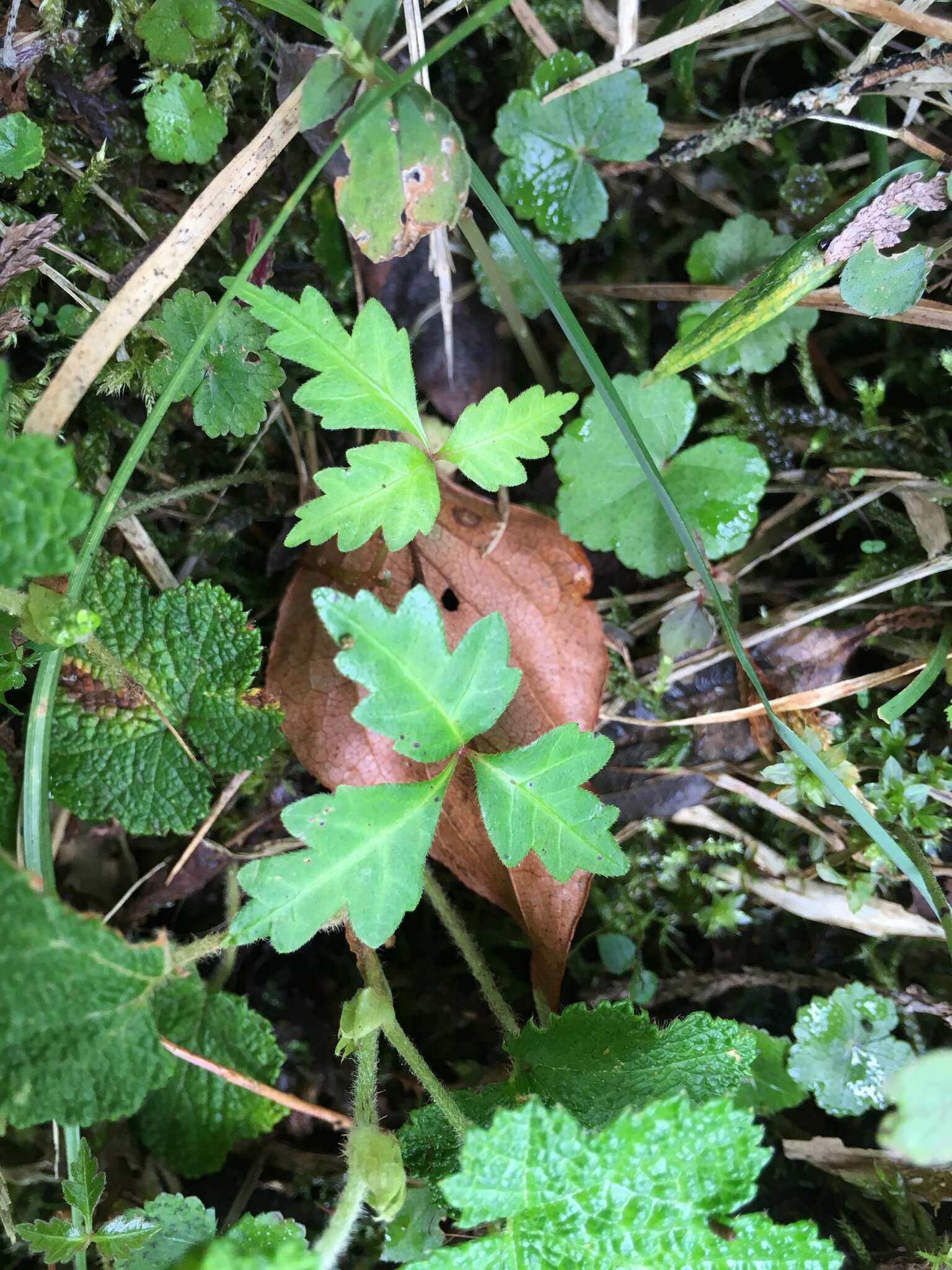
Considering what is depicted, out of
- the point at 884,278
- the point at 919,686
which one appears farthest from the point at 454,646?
the point at 884,278

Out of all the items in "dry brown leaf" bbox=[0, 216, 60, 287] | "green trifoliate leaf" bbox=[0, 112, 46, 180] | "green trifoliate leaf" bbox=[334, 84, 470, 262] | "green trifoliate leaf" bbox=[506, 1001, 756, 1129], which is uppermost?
"green trifoliate leaf" bbox=[0, 112, 46, 180]

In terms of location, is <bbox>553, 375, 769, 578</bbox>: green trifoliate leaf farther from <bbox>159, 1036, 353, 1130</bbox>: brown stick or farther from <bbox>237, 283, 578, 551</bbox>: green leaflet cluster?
<bbox>159, 1036, 353, 1130</bbox>: brown stick

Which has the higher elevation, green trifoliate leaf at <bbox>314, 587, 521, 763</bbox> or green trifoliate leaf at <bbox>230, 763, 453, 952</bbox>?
green trifoliate leaf at <bbox>314, 587, 521, 763</bbox>

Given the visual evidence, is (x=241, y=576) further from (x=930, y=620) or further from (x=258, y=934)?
(x=930, y=620)

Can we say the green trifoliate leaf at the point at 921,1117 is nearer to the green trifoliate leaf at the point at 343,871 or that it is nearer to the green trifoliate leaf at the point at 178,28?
the green trifoliate leaf at the point at 343,871

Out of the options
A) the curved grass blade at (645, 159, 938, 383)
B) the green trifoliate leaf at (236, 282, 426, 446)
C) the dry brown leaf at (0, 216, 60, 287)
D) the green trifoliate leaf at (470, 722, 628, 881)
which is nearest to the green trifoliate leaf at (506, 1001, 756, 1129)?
the green trifoliate leaf at (470, 722, 628, 881)

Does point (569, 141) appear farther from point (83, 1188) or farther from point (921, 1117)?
point (83, 1188)

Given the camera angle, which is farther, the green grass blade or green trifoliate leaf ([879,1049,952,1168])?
the green grass blade
